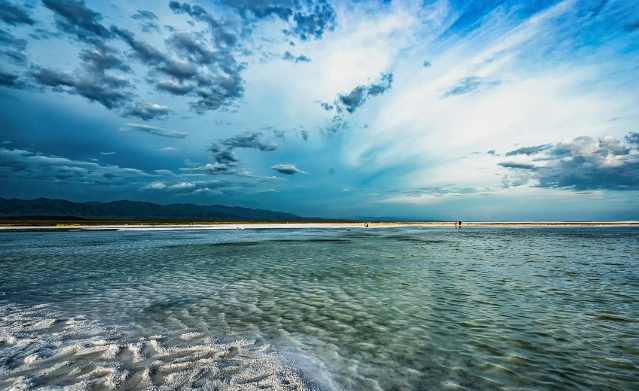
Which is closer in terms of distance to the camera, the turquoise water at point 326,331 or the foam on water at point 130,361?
the foam on water at point 130,361

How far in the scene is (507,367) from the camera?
6.08m

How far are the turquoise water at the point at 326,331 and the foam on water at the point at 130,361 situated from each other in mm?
38

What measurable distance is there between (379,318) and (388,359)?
2.88 metres

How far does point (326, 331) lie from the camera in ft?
27.3

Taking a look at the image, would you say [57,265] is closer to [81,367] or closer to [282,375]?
[81,367]

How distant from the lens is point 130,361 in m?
6.14

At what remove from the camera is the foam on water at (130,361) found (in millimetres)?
5266

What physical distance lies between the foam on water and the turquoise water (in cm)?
4

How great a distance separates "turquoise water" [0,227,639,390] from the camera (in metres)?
5.63

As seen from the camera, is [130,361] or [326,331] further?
[326,331]

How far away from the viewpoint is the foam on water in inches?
207

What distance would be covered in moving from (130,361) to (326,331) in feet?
14.4

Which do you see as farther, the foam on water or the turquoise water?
the turquoise water

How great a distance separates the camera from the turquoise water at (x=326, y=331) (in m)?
5.63
